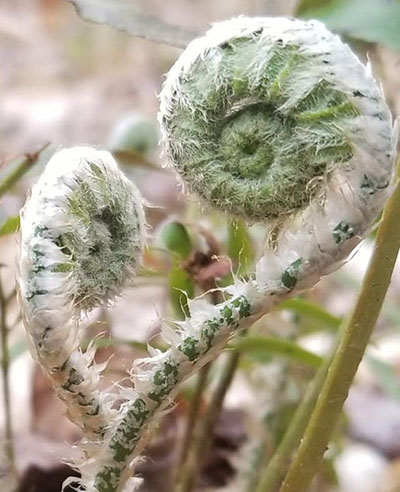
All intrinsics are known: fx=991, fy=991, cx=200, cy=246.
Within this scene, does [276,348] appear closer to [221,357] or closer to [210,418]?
[210,418]

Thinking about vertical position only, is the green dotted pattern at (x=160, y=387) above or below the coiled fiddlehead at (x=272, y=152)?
below

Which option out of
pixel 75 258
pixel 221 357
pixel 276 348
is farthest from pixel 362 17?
pixel 221 357

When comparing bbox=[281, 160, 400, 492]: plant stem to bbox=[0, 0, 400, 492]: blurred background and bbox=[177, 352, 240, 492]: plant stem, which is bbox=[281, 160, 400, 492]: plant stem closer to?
bbox=[0, 0, 400, 492]: blurred background

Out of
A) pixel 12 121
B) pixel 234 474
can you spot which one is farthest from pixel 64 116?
pixel 234 474

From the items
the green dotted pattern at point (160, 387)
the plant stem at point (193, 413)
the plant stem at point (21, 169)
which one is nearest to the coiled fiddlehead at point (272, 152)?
the green dotted pattern at point (160, 387)

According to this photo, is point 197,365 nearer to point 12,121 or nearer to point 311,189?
point 311,189

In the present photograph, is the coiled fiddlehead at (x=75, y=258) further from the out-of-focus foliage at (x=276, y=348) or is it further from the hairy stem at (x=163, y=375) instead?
the out-of-focus foliage at (x=276, y=348)
